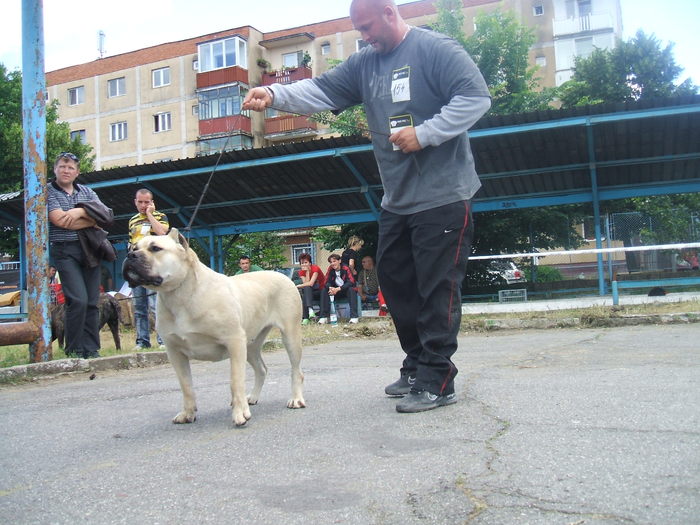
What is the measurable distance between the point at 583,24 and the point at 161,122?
2950 cm

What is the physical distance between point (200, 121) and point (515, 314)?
1416 inches

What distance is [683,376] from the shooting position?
4.43 m

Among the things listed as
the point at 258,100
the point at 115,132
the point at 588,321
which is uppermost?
the point at 115,132

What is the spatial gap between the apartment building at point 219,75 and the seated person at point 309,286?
1070 inches

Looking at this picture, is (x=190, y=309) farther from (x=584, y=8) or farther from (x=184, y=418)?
(x=584, y=8)

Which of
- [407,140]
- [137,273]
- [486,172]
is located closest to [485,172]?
[486,172]

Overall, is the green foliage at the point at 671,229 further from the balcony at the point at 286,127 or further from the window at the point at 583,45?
the balcony at the point at 286,127

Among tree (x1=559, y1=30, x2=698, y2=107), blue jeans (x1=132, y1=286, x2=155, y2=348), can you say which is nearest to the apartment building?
tree (x1=559, y1=30, x2=698, y2=107)

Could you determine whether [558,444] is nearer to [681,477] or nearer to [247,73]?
[681,477]

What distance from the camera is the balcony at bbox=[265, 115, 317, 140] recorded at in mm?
45062

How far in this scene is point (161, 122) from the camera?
47.6 metres

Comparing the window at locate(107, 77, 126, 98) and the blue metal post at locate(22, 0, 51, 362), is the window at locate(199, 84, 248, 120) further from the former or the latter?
the blue metal post at locate(22, 0, 51, 362)

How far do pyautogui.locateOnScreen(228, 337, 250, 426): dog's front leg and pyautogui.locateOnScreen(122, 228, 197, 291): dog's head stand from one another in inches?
19.5

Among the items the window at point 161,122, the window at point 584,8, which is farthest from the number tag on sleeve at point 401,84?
the window at point 161,122
